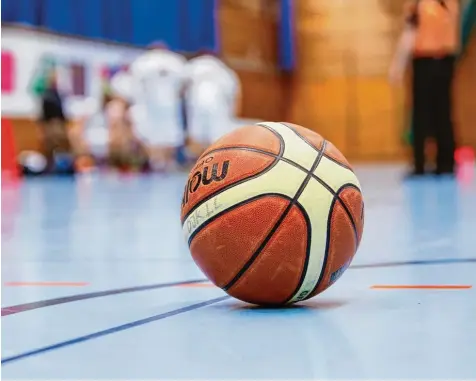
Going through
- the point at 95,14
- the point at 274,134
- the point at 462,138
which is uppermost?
the point at 95,14

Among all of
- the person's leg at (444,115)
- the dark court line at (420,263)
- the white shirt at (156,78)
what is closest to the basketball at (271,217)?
the dark court line at (420,263)

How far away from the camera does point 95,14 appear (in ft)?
53.7

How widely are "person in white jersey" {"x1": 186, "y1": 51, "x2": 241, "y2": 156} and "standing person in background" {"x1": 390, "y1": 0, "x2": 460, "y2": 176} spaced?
599 cm

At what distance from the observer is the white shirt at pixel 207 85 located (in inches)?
643

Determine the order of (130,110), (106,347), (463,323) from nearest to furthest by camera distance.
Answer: (106,347) → (463,323) → (130,110)

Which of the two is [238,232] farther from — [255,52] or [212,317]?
[255,52]

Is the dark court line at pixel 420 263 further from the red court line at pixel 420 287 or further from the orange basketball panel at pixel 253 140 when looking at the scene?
the orange basketball panel at pixel 253 140

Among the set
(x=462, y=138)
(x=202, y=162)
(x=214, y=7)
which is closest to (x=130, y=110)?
(x=214, y=7)

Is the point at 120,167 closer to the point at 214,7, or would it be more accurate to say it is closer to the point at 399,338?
the point at 214,7

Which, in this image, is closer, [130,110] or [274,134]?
[274,134]

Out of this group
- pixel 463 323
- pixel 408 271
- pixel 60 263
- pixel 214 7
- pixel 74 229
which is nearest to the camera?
pixel 463 323

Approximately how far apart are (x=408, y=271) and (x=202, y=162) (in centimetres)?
103

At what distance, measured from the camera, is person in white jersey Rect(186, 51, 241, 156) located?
16359 millimetres

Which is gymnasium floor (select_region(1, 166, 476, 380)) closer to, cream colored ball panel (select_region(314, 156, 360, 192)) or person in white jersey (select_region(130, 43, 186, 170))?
cream colored ball panel (select_region(314, 156, 360, 192))
